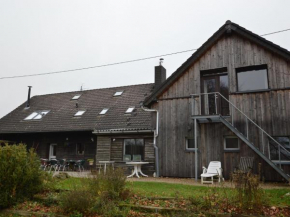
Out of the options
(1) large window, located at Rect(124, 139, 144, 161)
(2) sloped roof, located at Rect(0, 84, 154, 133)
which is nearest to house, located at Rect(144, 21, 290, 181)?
(1) large window, located at Rect(124, 139, 144, 161)

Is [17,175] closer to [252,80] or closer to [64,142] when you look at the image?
[252,80]

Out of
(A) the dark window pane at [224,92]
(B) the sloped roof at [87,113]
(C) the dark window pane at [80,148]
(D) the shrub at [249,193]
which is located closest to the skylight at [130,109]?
(B) the sloped roof at [87,113]

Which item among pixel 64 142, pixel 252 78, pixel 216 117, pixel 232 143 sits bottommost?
pixel 232 143

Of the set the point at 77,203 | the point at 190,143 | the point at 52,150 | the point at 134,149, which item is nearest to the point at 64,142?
the point at 52,150

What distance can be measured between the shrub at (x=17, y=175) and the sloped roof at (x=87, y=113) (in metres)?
8.06

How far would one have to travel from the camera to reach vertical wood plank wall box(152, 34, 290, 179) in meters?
11.8

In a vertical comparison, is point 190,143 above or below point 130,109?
below

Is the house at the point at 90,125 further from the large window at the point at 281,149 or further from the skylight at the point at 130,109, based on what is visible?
the large window at the point at 281,149

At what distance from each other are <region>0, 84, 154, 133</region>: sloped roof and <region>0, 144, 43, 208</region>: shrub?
8.06 meters

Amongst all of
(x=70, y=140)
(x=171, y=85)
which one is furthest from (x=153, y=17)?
(x=70, y=140)

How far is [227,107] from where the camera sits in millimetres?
13062

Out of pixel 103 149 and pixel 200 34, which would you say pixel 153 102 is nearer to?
pixel 103 149

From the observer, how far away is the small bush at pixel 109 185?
282 inches

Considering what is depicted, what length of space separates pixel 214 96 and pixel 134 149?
223 inches
